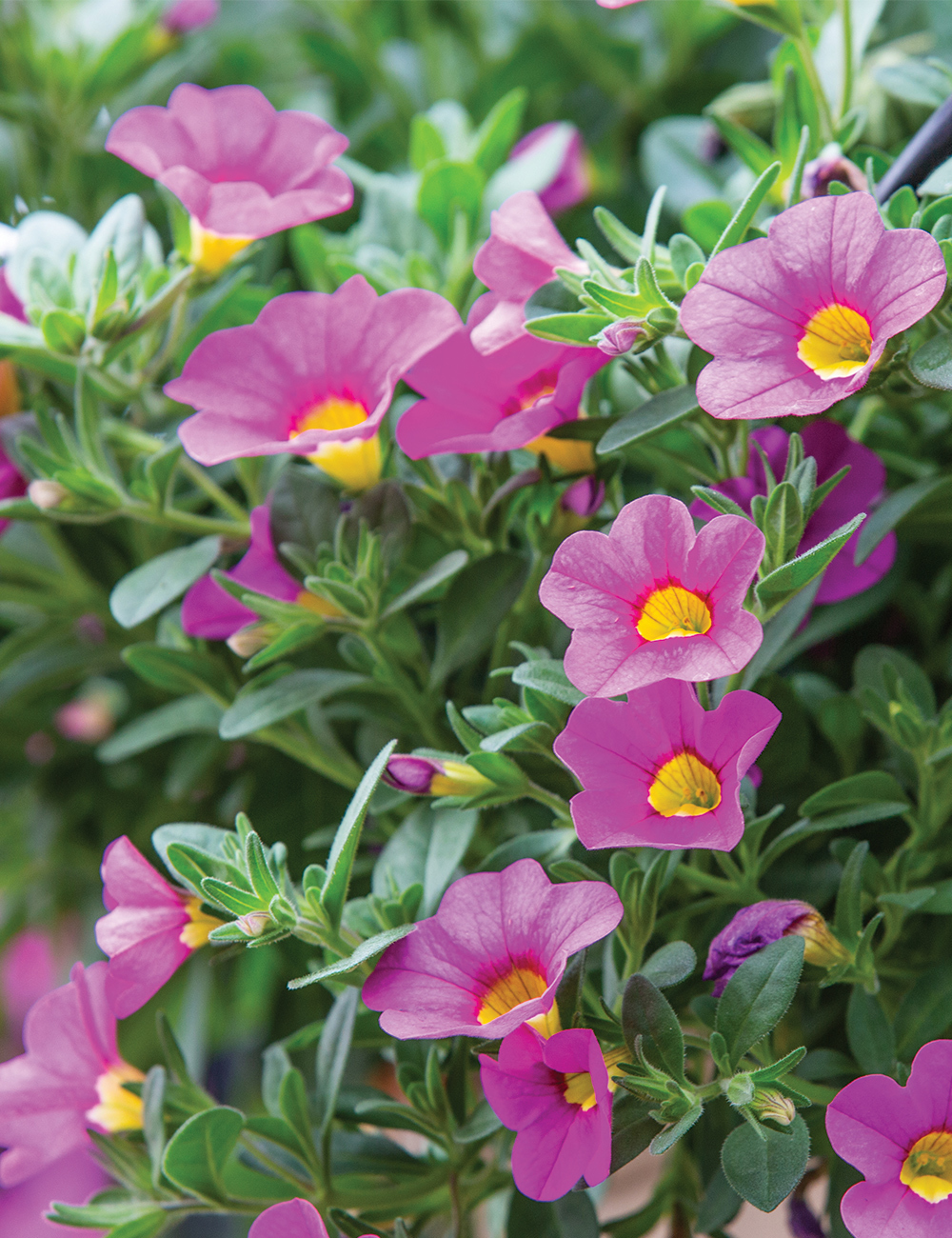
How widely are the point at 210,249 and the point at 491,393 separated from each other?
158 mm

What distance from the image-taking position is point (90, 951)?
0.75m

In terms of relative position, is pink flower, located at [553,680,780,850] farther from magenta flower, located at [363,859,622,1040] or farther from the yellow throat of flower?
the yellow throat of flower

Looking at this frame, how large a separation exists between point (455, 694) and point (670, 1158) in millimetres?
253

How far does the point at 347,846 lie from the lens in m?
0.38

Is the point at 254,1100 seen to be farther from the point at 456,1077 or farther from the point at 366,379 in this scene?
the point at 366,379

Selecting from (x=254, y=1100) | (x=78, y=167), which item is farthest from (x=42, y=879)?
(x=78, y=167)

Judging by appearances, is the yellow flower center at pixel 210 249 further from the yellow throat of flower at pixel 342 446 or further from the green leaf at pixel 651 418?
the green leaf at pixel 651 418

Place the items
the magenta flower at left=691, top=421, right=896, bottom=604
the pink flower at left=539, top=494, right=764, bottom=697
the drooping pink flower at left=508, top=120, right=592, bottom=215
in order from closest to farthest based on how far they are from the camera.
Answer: the pink flower at left=539, top=494, right=764, bottom=697, the magenta flower at left=691, top=421, right=896, bottom=604, the drooping pink flower at left=508, top=120, right=592, bottom=215

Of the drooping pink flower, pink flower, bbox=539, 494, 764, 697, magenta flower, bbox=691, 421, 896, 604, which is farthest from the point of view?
the drooping pink flower

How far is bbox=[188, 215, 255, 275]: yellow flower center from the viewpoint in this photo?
51 cm

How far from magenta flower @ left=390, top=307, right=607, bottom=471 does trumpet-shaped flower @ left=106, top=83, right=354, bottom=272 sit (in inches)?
3.6

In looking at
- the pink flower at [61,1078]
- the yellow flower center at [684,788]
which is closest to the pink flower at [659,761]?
the yellow flower center at [684,788]

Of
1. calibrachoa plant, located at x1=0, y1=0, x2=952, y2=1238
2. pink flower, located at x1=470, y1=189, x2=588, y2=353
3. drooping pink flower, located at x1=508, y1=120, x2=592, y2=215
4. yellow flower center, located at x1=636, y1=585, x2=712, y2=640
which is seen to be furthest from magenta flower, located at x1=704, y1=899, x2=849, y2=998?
drooping pink flower, located at x1=508, y1=120, x2=592, y2=215

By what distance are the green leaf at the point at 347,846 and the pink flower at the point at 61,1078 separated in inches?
5.5
